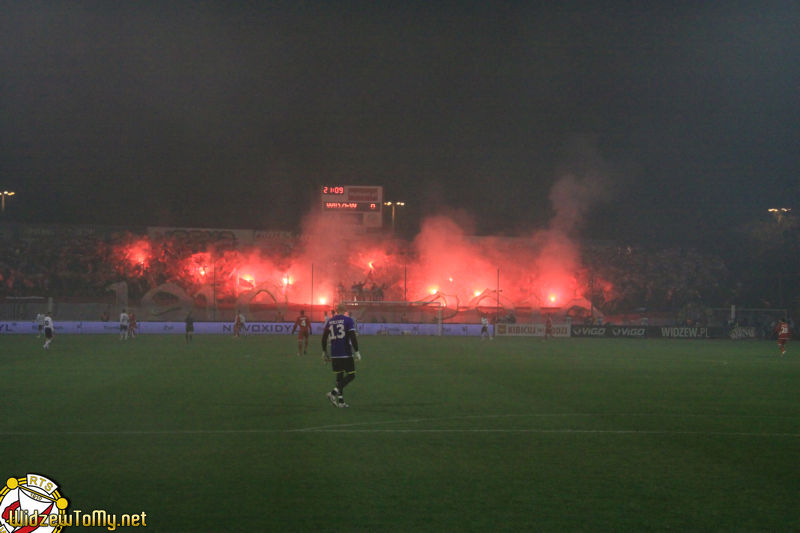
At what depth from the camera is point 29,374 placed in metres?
19.2

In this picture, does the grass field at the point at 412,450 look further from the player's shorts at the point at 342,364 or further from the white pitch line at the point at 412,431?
the player's shorts at the point at 342,364

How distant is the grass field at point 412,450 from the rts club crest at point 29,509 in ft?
1.47

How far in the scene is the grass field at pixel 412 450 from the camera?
22.2 feet

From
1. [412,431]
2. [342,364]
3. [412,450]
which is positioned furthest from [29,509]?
[342,364]

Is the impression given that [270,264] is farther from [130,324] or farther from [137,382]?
[137,382]

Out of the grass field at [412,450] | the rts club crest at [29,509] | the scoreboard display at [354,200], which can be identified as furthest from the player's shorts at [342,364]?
the scoreboard display at [354,200]

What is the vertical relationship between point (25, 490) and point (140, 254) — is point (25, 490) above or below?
below

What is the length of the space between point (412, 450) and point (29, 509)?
16.4ft

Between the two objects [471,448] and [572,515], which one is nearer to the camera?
[572,515]

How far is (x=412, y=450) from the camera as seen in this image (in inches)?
380

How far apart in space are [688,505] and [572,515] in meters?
1.36

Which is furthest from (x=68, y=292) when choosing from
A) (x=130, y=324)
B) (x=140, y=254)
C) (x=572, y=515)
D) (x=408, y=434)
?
(x=572, y=515)

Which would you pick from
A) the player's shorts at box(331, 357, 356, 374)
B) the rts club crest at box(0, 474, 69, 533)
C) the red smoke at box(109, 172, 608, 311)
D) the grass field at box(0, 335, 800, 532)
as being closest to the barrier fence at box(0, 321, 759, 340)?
the red smoke at box(109, 172, 608, 311)

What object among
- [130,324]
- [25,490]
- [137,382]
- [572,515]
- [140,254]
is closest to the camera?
[25,490]
